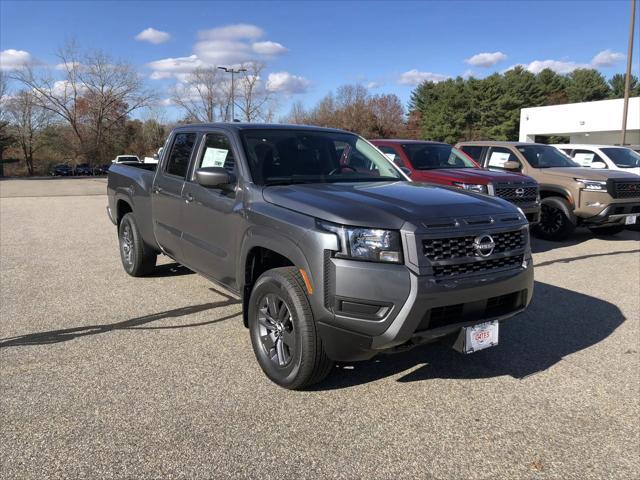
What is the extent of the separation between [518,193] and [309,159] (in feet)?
16.3

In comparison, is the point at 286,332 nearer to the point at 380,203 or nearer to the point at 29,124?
the point at 380,203

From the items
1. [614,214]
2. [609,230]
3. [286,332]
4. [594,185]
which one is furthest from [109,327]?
[609,230]

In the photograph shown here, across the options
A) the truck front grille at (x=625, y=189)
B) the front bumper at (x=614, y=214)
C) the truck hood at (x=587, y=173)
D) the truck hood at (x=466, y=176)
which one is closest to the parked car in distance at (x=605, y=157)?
the truck hood at (x=587, y=173)

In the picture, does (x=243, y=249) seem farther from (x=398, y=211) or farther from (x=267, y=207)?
(x=398, y=211)

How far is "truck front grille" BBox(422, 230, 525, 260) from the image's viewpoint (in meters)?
3.11

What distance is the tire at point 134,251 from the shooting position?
6293 mm

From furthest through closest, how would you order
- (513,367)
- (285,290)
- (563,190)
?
(563,190)
(513,367)
(285,290)

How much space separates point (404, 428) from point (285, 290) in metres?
1.14

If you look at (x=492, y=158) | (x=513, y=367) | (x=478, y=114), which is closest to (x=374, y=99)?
(x=478, y=114)

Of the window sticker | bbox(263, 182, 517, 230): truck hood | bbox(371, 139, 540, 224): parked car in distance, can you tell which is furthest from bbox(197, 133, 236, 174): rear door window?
the window sticker

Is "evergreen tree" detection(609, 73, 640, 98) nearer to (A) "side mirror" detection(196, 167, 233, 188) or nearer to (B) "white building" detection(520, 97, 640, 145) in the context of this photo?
(B) "white building" detection(520, 97, 640, 145)

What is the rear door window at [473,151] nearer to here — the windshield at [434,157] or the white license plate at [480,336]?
the windshield at [434,157]

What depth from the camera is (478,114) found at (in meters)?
69.2

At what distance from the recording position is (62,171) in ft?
183
